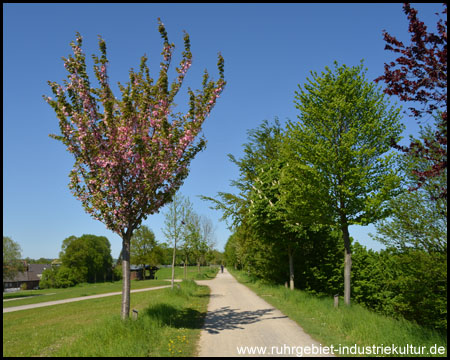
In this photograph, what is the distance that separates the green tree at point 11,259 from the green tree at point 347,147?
5081 cm

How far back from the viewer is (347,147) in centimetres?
1162

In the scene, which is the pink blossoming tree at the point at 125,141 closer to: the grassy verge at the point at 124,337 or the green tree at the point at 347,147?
the grassy verge at the point at 124,337

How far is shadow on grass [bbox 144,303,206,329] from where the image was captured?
10531 mm

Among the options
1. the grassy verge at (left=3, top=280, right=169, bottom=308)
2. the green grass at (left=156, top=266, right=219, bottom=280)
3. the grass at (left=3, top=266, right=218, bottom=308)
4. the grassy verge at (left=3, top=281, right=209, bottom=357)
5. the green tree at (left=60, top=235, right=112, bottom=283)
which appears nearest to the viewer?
the grassy verge at (left=3, top=281, right=209, bottom=357)

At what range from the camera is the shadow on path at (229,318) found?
10.5m

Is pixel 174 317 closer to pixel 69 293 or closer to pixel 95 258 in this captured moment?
pixel 69 293

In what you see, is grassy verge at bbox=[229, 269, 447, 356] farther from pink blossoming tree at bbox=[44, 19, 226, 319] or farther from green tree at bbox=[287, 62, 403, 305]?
pink blossoming tree at bbox=[44, 19, 226, 319]

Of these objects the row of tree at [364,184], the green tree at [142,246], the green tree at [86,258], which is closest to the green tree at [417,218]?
the row of tree at [364,184]

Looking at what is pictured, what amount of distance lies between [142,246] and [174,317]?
161 feet

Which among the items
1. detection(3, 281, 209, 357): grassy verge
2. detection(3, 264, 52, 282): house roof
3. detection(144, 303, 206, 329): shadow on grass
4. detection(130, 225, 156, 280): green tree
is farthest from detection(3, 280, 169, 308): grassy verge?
detection(3, 264, 52, 282): house roof

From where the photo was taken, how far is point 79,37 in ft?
30.1

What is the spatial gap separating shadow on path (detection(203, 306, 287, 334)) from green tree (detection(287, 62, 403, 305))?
3.77 m

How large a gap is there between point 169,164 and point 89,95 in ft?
10.4

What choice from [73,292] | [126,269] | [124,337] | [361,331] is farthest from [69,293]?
[361,331]
